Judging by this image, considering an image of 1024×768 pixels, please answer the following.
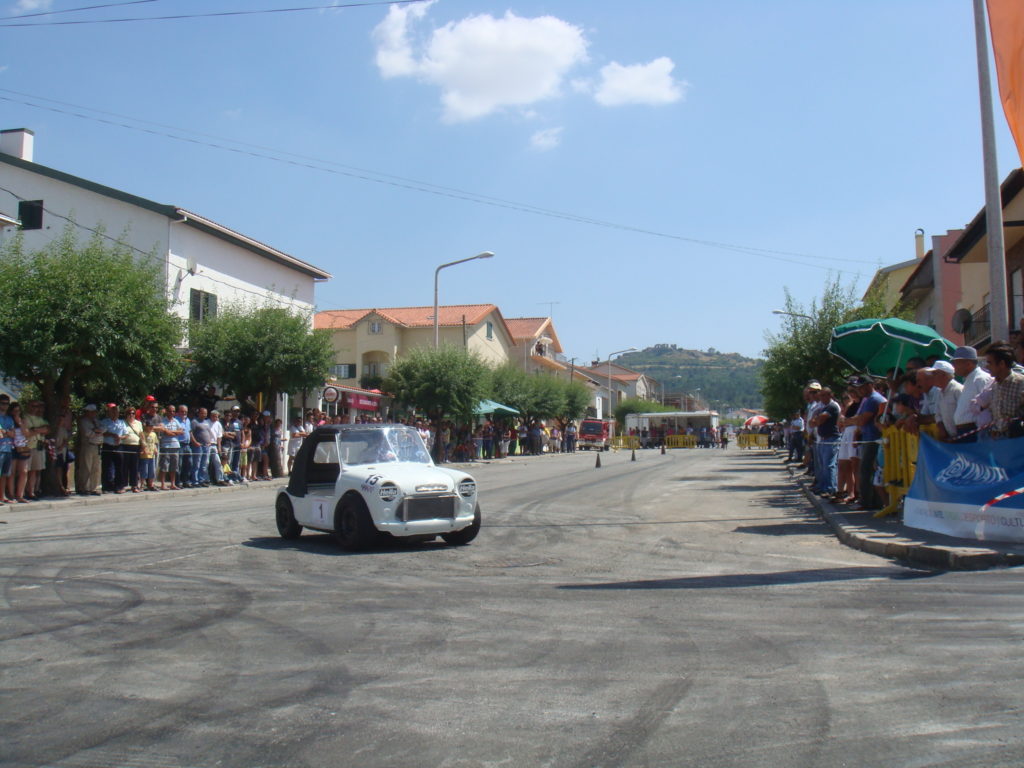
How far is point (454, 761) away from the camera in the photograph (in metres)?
3.89

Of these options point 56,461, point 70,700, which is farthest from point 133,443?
point 70,700

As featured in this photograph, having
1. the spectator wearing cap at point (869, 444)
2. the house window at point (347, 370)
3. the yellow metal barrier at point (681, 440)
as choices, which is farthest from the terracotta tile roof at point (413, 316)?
the spectator wearing cap at point (869, 444)

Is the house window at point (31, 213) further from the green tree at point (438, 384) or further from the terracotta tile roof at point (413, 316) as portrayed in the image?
the terracotta tile roof at point (413, 316)

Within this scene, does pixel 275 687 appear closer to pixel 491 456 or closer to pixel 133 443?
pixel 133 443

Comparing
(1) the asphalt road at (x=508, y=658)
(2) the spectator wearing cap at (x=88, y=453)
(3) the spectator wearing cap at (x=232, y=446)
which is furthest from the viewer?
(3) the spectator wearing cap at (x=232, y=446)

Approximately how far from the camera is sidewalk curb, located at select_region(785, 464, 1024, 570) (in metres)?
8.28

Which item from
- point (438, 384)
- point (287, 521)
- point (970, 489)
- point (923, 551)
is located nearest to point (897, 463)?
point (970, 489)

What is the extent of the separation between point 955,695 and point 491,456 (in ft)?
139

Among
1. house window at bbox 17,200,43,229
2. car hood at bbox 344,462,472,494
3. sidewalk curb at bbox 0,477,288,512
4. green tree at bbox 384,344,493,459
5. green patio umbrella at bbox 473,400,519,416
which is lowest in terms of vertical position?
sidewalk curb at bbox 0,477,288,512

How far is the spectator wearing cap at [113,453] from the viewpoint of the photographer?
767 inches

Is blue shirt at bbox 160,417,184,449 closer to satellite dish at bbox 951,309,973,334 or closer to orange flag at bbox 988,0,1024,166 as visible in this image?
orange flag at bbox 988,0,1024,166

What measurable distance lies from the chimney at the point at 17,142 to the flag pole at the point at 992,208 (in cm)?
2922

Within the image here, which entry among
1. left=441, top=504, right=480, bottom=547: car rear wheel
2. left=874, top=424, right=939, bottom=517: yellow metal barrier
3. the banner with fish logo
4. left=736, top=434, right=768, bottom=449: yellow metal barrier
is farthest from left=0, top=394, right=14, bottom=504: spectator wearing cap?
left=736, top=434, right=768, bottom=449: yellow metal barrier

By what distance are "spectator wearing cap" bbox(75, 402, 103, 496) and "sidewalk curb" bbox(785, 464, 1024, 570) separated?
48.7ft
